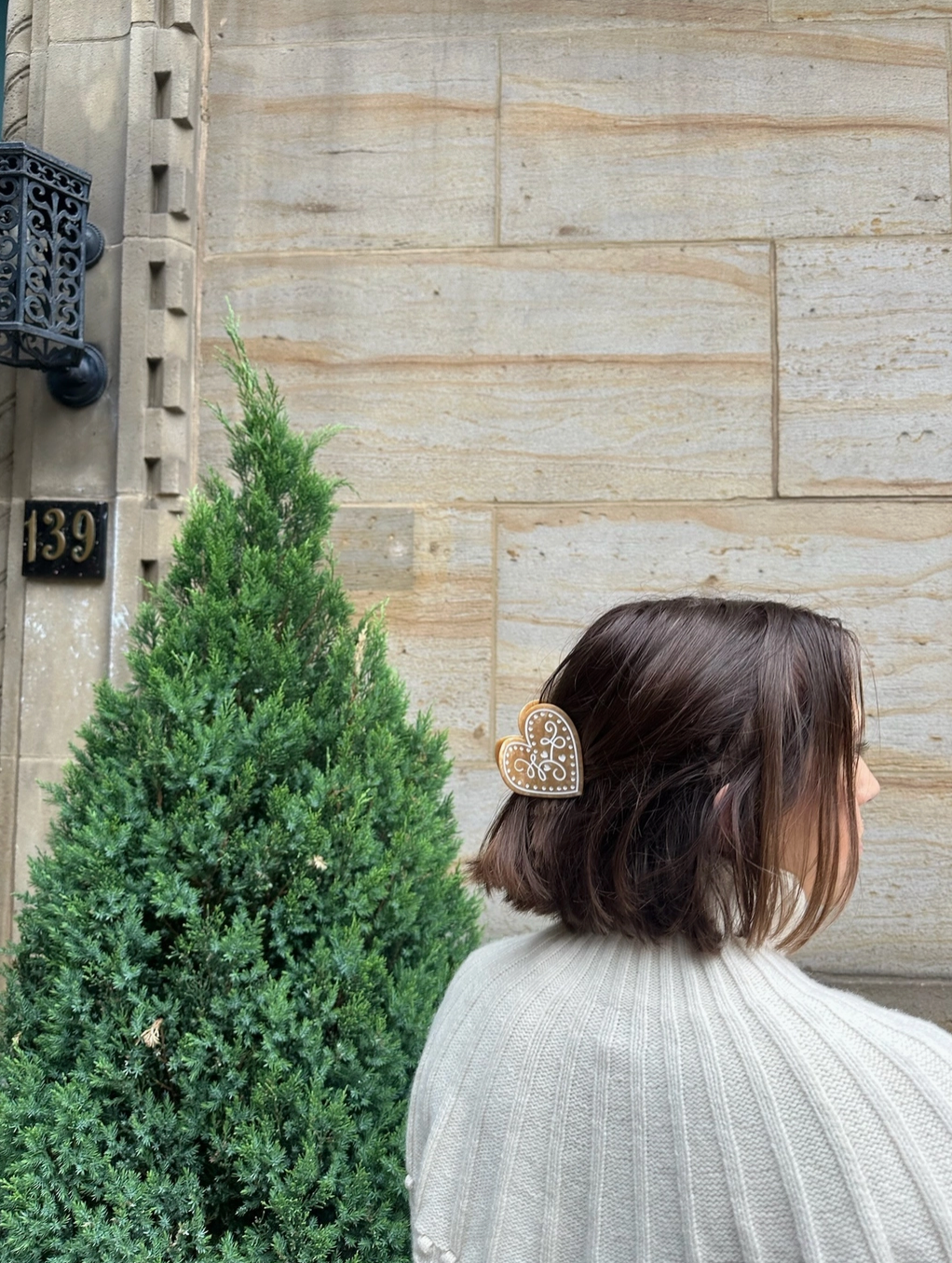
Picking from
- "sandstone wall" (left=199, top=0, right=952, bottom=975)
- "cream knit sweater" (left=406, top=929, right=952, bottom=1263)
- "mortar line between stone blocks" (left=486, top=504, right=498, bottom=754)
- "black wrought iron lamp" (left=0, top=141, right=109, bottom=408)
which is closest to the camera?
"cream knit sweater" (left=406, top=929, right=952, bottom=1263)

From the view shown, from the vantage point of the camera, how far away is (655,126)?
12.3ft

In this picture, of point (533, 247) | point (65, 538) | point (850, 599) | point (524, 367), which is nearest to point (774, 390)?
point (850, 599)

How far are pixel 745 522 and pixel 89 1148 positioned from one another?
2596 mm

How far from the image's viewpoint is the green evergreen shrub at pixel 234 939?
2168 mm

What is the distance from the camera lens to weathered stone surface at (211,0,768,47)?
376 centimetres

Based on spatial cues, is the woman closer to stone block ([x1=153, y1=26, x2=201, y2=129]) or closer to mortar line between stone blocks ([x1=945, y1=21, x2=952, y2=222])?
mortar line between stone blocks ([x1=945, y1=21, x2=952, y2=222])

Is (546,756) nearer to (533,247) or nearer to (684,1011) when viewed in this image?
(684,1011)

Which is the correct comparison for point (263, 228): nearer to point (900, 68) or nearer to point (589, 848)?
point (900, 68)

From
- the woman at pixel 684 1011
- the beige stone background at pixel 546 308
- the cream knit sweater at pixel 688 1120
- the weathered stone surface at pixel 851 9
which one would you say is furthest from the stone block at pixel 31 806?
the weathered stone surface at pixel 851 9

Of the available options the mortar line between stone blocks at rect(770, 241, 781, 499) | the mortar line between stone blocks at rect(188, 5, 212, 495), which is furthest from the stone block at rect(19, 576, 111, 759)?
the mortar line between stone blocks at rect(770, 241, 781, 499)

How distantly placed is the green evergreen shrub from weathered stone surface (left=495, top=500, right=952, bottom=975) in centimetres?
114

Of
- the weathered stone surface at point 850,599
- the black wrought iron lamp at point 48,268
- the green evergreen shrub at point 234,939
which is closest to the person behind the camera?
the green evergreen shrub at point 234,939

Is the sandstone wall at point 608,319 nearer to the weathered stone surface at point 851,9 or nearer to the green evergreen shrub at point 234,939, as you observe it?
the weathered stone surface at point 851,9

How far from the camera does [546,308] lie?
3758mm
